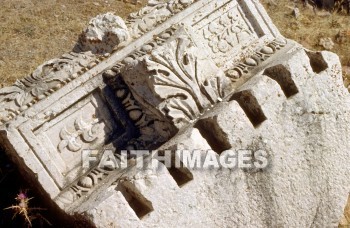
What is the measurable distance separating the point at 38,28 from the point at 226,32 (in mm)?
2368

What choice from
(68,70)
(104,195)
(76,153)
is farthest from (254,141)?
(68,70)

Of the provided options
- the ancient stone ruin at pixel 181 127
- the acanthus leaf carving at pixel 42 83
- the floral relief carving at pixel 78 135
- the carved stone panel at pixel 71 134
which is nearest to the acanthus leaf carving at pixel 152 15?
the ancient stone ruin at pixel 181 127

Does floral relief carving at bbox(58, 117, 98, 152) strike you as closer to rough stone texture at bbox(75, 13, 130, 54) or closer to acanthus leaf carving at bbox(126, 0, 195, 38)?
rough stone texture at bbox(75, 13, 130, 54)

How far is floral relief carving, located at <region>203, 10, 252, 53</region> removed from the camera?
11.2 ft

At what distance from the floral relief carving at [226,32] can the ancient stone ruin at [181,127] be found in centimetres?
23

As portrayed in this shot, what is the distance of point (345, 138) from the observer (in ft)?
9.83

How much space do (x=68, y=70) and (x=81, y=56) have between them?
0.17m

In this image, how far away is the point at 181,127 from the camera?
2.76 m

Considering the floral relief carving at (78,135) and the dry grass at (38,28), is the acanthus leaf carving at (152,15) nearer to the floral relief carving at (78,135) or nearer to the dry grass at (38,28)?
the floral relief carving at (78,135)

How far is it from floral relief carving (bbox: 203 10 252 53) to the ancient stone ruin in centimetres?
23

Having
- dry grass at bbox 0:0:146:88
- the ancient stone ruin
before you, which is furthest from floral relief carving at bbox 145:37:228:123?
dry grass at bbox 0:0:146:88

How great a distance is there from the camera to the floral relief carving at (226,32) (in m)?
3.42

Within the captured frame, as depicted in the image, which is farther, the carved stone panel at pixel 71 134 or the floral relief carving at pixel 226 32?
the floral relief carving at pixel 226 32

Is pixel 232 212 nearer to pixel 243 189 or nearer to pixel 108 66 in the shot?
pixel 243 189
